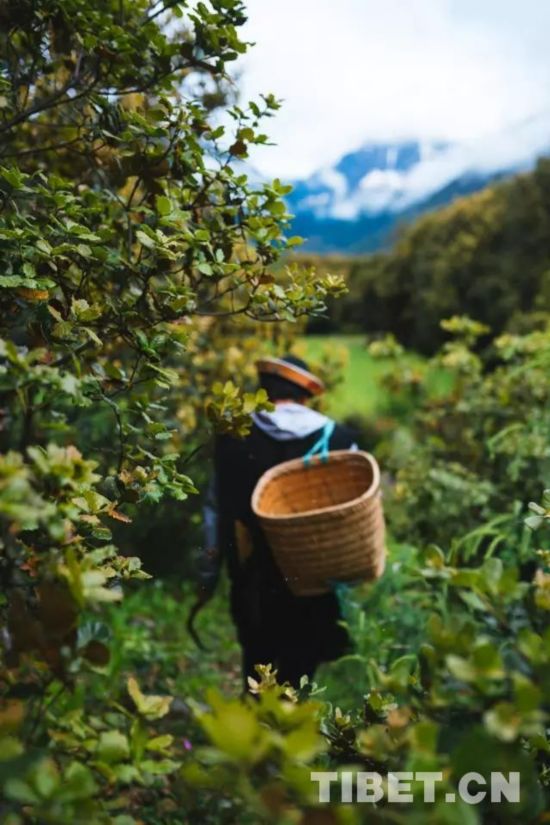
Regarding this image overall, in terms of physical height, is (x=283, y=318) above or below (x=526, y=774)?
above

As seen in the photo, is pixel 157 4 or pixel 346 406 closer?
pixel 157 4

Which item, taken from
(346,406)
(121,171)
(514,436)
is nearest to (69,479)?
(121,171)

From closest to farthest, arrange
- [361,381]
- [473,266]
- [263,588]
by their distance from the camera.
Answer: [263,588]
[473,266]
[361,381]

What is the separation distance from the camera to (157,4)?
5.61 ft

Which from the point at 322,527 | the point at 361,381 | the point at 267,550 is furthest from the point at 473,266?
the point at 322,527

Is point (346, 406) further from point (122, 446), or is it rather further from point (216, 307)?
point (122, 446)

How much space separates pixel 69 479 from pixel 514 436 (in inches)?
131

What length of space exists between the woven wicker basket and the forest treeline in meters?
6.37
